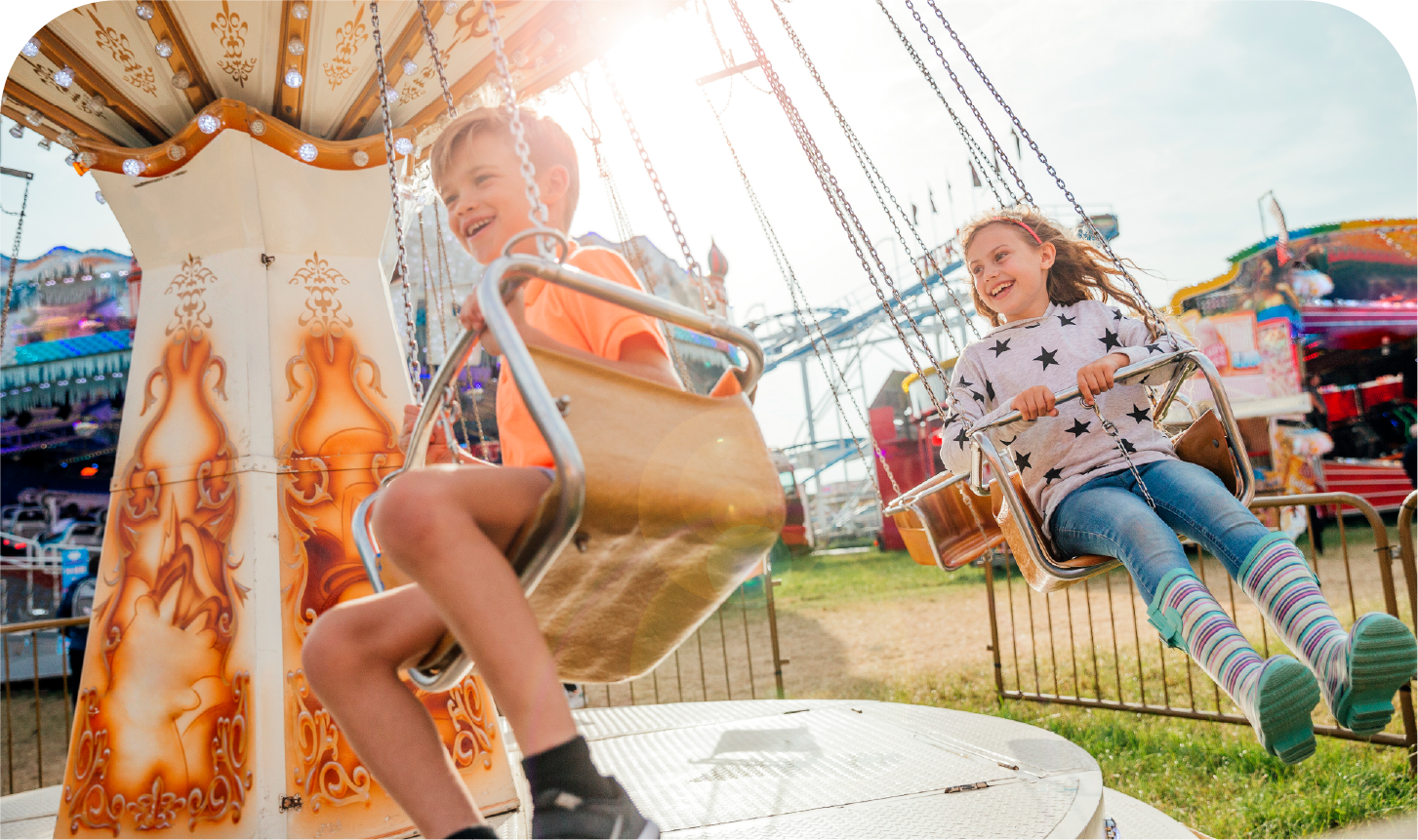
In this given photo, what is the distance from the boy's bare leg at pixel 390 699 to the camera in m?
0.99

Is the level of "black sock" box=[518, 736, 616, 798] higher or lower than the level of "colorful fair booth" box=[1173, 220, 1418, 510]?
lower

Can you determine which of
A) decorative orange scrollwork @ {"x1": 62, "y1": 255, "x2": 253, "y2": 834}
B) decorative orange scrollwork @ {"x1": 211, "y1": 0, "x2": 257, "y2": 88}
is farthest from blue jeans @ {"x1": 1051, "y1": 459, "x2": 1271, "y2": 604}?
decorative orange scrollwork @ {"x1": 211, "y1": 0, "x2": 257, "y2": 88}

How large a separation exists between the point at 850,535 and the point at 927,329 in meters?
5.28

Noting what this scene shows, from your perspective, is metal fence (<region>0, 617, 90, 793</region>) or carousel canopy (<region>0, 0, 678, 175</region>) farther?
metal fence (<region>0, 617, 90, 793</region>)

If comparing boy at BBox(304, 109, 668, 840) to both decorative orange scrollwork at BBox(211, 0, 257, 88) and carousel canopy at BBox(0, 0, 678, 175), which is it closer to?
carousel canopy at BBox(0, 0, 678, 175)

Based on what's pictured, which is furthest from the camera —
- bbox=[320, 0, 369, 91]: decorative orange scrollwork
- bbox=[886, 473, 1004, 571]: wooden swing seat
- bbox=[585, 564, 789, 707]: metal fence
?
bbox=[585, 564, 789, 707]: metal fence

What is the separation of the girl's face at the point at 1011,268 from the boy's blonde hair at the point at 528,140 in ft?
4.65

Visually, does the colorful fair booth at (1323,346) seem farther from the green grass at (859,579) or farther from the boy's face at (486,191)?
the boy's face at (486,191)

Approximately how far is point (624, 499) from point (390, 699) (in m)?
0.44

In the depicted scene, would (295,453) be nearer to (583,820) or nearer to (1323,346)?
(583,820)

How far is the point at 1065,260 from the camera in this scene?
2.48 metres

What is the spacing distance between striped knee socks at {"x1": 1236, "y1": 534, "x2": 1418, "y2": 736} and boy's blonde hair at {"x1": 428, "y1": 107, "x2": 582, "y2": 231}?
4.91 ft

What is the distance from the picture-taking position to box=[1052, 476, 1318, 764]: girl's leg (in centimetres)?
139

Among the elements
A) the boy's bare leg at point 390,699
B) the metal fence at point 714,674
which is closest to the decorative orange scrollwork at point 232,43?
the boy's bare leg at point 390,699
